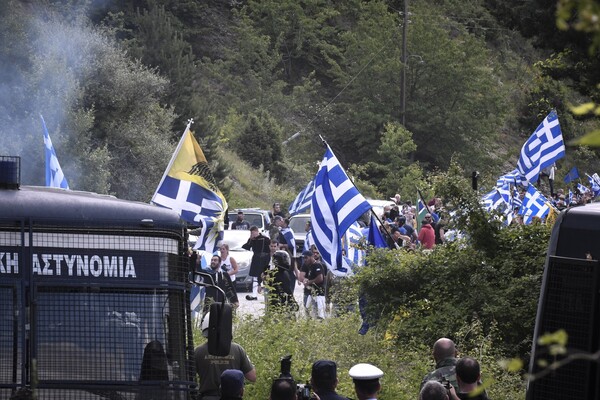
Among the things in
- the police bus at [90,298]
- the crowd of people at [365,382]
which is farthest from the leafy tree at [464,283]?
the police bus at [90,298]

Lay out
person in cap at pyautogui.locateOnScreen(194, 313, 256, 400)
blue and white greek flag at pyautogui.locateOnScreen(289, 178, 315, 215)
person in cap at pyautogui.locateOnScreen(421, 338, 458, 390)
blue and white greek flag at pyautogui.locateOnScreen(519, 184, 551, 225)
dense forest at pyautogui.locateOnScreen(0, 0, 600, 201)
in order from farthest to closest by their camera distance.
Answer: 1. dense forest at pyautogui.locateOnScreen(0, 0, 600, 201)
2. blue and white greek flag at pyautogui.locateOnScreen(289, 178, 315, 215)
3. blue and white greek flag at pyautogui.locateOnScreen(519, 184, 551, 225)
4. person in cap at pyautogui.locateOnScreen(194, 313, 256, 400)
5. person in cap at pyautogui.locateOnScreen(421, 338, 458, 390)

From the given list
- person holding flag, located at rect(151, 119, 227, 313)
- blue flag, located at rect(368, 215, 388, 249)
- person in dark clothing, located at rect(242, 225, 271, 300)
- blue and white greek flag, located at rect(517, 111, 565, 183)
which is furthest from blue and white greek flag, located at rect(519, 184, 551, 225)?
person holding flag, located at rect(151, 119, 227, 313)

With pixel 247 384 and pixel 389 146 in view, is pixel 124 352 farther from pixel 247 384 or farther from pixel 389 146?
pixel 389 146

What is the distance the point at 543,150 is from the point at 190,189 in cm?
1264

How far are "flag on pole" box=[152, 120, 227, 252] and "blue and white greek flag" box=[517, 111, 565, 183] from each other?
11522 millimetres

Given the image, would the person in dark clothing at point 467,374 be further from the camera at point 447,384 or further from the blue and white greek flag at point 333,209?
the blue and white greek flag at point 333,209

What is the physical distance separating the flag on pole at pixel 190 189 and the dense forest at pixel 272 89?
17381 millimetres

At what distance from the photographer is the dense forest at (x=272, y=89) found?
124 feet

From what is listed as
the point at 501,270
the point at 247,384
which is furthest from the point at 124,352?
the point at 501,270

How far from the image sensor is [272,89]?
67938mm

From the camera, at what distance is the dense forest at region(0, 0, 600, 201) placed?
3781 centimetres

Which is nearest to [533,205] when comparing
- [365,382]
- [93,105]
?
[365,382]

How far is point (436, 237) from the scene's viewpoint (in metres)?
25.0

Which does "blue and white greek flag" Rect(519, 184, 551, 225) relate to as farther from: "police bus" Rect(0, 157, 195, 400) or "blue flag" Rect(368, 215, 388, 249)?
"police bus" Rect(0, 157, 195, 400)
